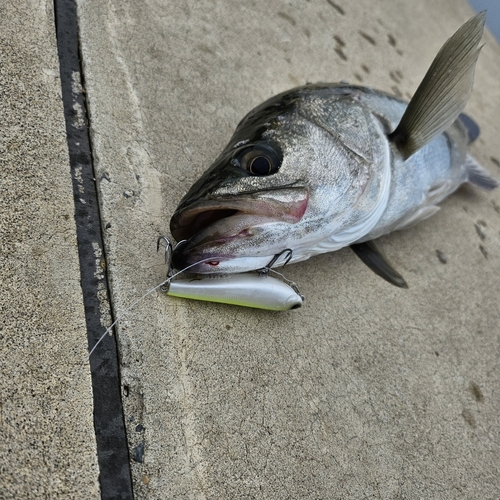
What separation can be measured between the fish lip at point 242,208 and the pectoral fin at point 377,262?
72cm

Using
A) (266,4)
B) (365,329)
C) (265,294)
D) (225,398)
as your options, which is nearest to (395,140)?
(365,329)

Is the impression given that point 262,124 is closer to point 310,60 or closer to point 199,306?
point 199,306

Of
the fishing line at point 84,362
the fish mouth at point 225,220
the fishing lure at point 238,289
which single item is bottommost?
the fishing line at point 84,362

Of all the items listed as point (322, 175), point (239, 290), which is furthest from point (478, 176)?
point (239, 290)

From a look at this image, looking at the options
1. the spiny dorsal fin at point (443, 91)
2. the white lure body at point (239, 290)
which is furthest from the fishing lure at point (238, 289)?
the spiny dorsal fin at point (443, 91)

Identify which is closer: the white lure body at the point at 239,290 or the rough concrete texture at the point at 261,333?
the rough concrete texture at the point at 261,333

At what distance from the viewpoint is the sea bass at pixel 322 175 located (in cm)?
151

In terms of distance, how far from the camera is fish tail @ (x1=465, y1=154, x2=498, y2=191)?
3.00 m

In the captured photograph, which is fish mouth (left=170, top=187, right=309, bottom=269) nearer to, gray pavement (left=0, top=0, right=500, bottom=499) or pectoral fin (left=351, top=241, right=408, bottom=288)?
gray pavement (left=0, top=0, right=500, bottom=499)

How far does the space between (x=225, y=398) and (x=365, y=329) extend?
0.74 meters

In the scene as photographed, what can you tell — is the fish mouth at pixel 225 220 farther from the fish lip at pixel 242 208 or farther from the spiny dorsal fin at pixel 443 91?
the spiny dorsal fin at pixel 443 91

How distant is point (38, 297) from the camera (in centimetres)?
143

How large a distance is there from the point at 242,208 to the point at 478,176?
2199 millimetres

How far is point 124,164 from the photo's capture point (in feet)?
6.25
